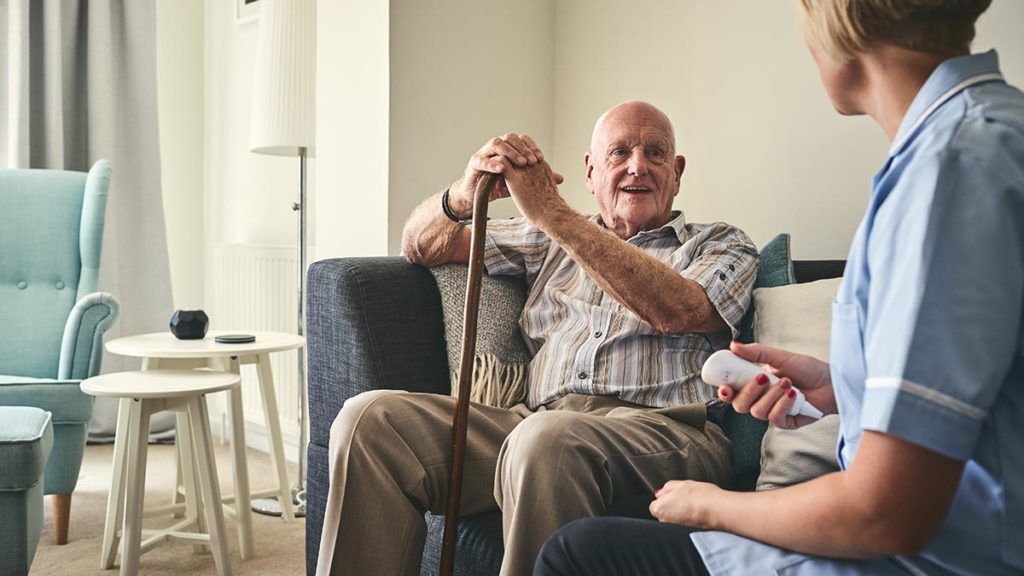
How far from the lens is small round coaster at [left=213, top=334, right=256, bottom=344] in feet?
8.55

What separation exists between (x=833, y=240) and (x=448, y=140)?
3.55 ft

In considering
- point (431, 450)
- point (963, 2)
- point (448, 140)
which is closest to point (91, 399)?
point (448, 140)

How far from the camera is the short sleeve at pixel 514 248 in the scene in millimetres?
2051

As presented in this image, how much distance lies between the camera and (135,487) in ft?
7.14

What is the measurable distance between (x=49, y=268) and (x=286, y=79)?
0.97m

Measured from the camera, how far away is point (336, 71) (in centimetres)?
264

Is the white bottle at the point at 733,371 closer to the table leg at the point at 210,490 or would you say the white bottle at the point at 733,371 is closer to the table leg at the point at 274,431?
the table leg at the point at 210,490

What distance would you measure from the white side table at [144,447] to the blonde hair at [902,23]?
1800 millimetres

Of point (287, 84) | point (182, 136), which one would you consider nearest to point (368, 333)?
point (287, 84)

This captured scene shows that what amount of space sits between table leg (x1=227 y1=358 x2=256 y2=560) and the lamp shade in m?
0.89

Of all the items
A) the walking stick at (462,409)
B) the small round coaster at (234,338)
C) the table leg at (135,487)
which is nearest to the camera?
the walking stick at (462,409)

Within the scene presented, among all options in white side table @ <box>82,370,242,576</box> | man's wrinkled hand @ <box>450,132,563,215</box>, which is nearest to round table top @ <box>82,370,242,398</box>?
white side table @ <box>82,370,242,576</box>

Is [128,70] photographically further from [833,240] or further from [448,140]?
[833,240]

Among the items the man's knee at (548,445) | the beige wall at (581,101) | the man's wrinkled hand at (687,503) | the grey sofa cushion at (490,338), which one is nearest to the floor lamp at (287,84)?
the beige wall at (581,101)
